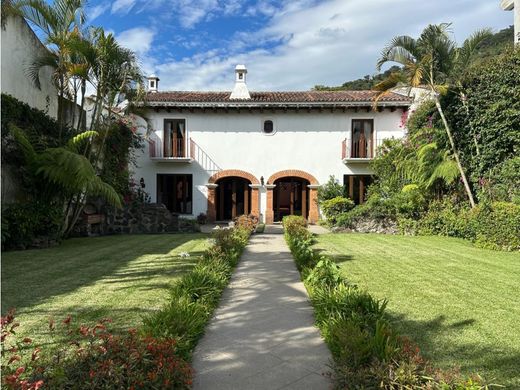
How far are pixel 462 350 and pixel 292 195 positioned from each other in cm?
1467

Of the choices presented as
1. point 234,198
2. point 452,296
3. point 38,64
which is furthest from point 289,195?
point 452,296

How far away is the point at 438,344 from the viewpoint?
11.5 ft

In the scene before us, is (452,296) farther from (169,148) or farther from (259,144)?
(169,148)

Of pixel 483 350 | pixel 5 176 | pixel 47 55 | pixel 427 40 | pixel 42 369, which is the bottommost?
pixel 483 350

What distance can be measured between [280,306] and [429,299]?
6.94ft

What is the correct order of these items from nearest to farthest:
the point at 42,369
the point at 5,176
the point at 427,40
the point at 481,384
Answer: the point at 42,369
the point at 481,384
the point at 5,176
the point at 427,40

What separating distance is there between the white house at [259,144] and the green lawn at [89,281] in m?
8.35

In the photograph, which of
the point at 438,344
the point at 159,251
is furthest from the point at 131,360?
the point at 159,251

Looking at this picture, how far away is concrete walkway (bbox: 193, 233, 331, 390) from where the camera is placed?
2.88 m

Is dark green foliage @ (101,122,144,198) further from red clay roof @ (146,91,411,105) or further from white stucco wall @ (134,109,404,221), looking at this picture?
white stucco wall @ (134,109,404,221)

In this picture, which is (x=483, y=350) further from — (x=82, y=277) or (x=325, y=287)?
(x=82, y=277)

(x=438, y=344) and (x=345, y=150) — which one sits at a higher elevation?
(x=345, y=150)

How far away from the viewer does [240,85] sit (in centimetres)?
1767

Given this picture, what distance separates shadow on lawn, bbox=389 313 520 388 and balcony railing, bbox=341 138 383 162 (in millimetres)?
13362
